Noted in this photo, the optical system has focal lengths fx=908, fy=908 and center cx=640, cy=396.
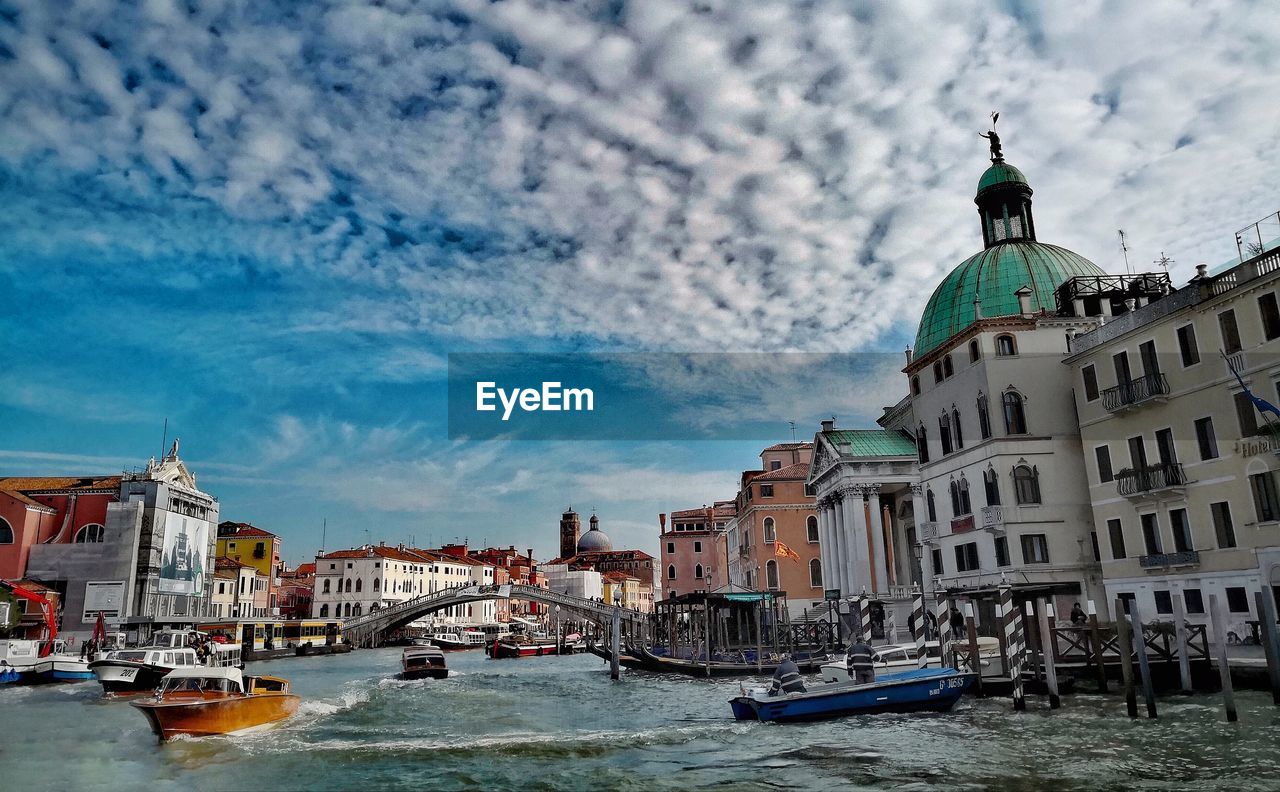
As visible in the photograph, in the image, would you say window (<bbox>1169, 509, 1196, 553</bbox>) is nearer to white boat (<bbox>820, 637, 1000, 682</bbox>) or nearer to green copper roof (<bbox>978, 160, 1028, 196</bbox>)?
white boat (<bbox>820, 637, 1000, 682</bbox>)

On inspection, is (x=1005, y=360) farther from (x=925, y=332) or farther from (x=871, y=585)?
(x=871, y=585)

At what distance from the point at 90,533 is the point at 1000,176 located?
4467 centimetres

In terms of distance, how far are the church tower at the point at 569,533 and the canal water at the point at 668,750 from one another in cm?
10746

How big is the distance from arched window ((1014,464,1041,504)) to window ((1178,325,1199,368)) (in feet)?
21.9

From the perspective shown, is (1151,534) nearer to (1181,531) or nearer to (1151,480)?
(1181,531)

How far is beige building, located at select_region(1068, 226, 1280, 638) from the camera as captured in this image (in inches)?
784

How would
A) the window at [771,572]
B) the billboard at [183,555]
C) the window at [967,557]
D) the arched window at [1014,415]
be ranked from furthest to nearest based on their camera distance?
the window at [771,572], the billboard at [183,555], the window at [967,557], the arched window at [1014,415]

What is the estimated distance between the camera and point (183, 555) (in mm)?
47469

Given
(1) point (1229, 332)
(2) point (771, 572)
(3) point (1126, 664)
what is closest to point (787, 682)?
(3) point (1126, 664)

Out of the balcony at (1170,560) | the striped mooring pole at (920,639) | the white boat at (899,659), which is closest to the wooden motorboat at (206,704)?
the white boat at (899,659)

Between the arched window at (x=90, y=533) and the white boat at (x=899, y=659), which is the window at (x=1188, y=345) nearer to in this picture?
the white boat at (x=899, y=659)

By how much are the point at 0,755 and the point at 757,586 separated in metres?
35.6

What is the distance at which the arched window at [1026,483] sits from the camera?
2767 centimetres

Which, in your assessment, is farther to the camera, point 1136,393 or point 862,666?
point 1136,393
